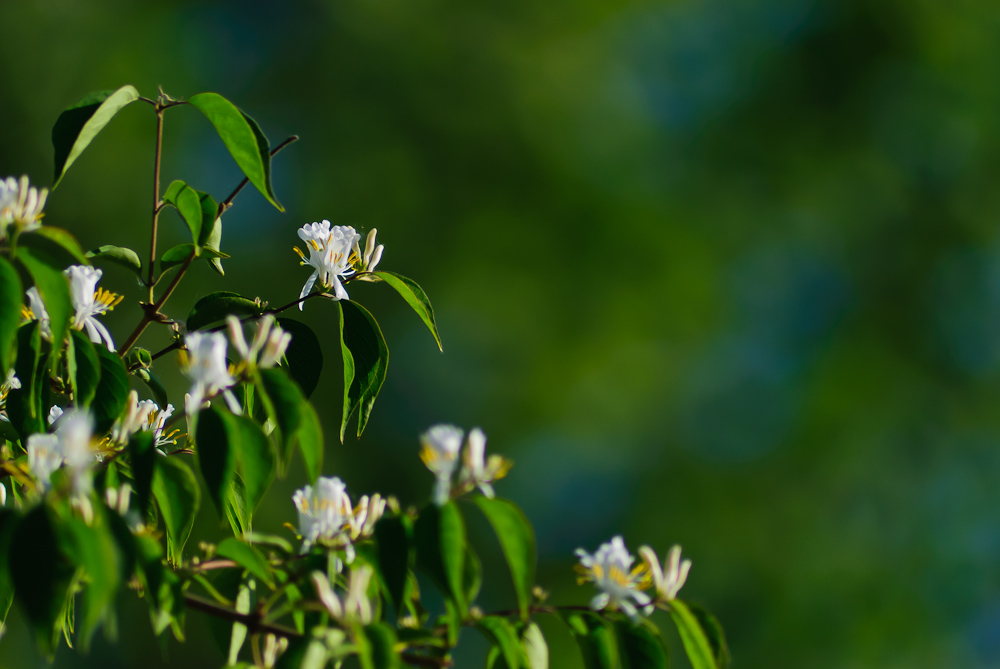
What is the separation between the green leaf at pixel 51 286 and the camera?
709 mm

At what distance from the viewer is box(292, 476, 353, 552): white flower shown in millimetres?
797

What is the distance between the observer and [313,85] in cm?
771

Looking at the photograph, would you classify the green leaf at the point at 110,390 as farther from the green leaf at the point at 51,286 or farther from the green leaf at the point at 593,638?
the green leaf at the point at 593,638

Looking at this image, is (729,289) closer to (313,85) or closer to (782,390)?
(782,390)

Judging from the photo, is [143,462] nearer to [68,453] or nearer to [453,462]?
[68,453]

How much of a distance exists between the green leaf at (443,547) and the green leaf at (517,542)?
0.08ft

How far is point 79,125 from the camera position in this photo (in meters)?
0.82

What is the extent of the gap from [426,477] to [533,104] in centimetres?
315

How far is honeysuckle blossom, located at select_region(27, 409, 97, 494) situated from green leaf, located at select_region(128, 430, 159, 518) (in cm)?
3

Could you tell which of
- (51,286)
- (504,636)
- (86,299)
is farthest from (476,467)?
(86,299)

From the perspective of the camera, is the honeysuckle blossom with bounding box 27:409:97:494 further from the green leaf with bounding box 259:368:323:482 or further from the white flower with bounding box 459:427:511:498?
the white flower with bounding box 459:427:511:498

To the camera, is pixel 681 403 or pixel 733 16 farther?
pixel 733 16

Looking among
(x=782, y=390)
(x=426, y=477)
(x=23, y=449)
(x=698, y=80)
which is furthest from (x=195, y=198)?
(x=698, y=80)

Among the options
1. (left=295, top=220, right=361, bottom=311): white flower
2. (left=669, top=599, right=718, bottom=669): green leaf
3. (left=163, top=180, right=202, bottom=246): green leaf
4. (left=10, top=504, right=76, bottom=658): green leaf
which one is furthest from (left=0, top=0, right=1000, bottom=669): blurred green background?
(left=10, top=504, right=76, bottom=658): green leaf
